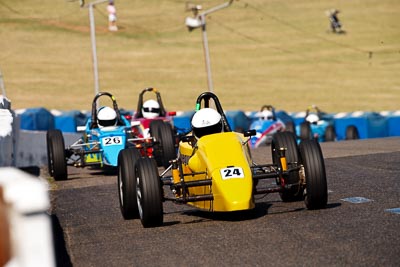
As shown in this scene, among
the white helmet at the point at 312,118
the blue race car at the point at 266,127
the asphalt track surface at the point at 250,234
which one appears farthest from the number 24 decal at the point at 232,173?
the white helmet at the point at 312,118

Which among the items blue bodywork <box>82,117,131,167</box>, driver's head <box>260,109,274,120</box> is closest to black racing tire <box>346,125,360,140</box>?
driver's head <box>260,109,274,120</box>

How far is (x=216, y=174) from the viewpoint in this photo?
10617 millimetres

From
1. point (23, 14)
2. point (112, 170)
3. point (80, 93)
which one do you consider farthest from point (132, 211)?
point (23, 14)

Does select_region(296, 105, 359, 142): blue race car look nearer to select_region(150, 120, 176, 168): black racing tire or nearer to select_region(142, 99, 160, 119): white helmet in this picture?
select_region(142, 99, 160, 119): white helmet

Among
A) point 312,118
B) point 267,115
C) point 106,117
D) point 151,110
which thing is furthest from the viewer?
point 312,118

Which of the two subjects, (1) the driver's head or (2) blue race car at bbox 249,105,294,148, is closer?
(2) blue race car at bbox 249,105,294,148

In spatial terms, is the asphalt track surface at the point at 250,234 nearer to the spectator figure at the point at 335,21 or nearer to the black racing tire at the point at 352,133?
the black racing tire at the point at 352,133

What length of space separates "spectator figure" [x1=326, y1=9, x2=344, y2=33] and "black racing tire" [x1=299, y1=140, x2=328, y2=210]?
6096cm

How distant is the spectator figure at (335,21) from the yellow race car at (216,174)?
6018 centimetres

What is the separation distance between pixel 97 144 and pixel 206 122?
8919 millimetres

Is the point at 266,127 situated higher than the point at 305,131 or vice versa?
the point at 266,127

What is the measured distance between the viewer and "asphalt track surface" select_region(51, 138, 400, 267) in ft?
27.3

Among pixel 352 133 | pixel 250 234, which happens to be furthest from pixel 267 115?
pixel 250 234

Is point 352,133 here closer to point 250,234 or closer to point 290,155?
point 290,155
